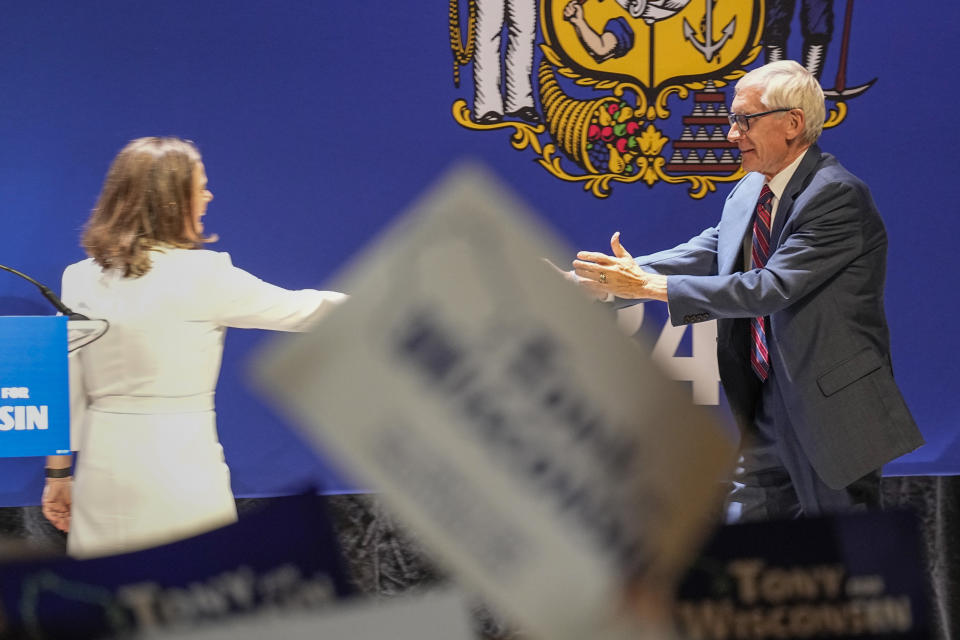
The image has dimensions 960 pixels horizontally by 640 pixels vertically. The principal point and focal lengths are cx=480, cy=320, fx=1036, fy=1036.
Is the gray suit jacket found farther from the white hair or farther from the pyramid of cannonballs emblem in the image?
the pyramid of cannonballs emblem

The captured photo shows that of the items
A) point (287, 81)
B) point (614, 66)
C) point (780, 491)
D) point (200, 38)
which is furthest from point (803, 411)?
point (200, 38)

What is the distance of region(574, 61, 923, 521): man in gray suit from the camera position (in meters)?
2.88

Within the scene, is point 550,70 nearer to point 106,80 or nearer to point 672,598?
point 106,80

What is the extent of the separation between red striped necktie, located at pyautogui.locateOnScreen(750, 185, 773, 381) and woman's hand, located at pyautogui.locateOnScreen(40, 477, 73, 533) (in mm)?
2167

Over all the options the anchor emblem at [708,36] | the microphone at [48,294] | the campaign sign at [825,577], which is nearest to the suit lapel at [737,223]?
the anchor emblem at [708,36]

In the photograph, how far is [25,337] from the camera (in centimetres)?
325

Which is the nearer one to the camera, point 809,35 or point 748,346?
point 748,346

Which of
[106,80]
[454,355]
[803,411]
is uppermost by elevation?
[106,80]

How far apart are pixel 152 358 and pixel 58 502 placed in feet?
2.78

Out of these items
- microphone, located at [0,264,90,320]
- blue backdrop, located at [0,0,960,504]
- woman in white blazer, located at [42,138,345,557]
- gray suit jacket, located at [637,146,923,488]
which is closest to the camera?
woman in white blazer, located at [42,138,345,557]

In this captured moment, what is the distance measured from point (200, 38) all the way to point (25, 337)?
1.14 meters

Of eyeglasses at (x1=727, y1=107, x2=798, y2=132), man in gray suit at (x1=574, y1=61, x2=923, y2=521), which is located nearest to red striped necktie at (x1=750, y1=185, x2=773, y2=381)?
man in gray suit at (x1=574, y1=61, x2=923, y2=521)

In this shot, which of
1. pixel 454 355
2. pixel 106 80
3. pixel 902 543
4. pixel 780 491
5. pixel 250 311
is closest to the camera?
pixel 454 355

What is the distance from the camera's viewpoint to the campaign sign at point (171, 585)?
2.47 ft
